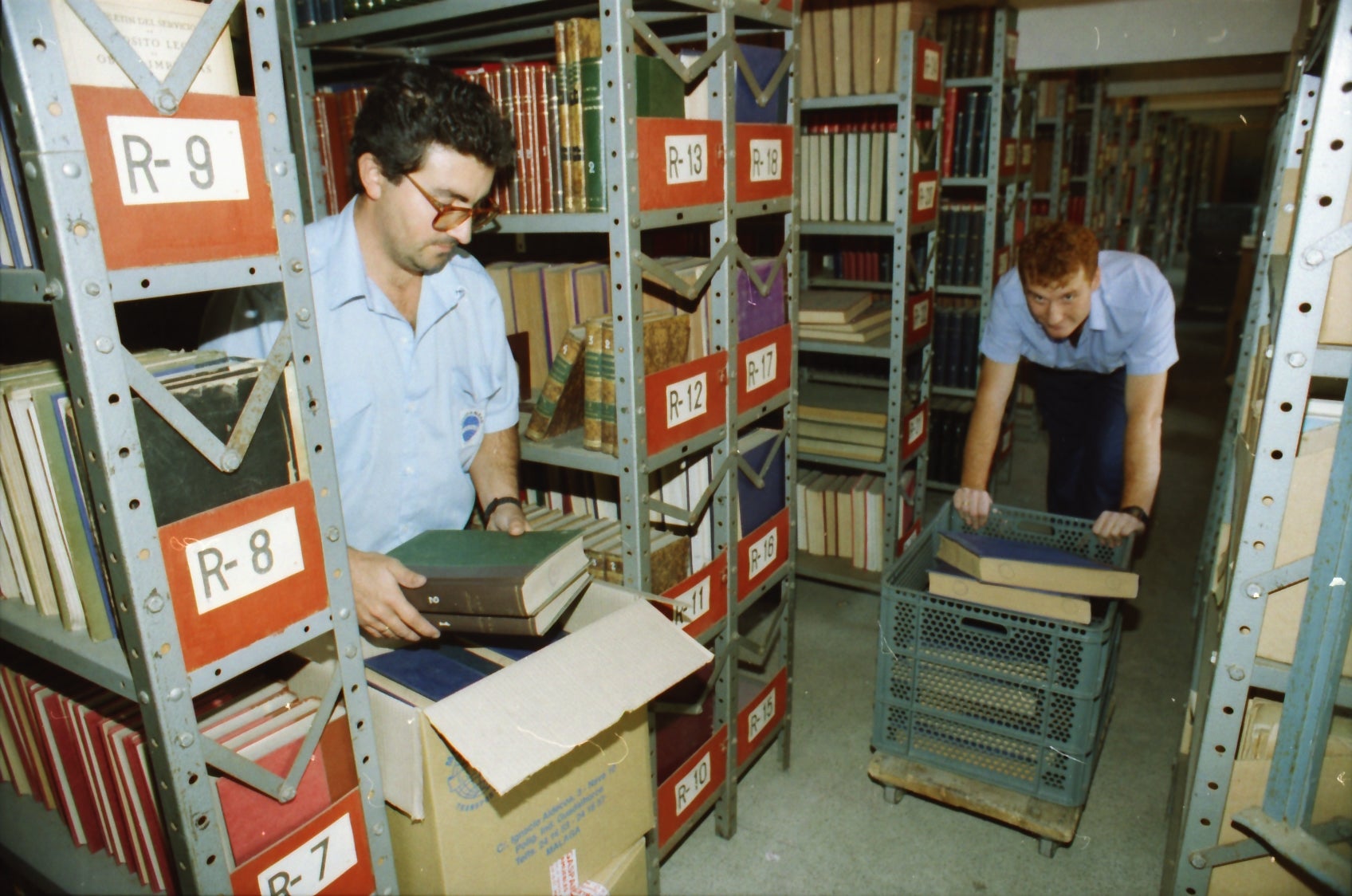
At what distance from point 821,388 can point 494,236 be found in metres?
1.86

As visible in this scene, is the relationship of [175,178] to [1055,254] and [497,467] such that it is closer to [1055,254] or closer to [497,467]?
[497,467]

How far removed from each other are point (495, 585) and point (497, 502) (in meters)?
0.56

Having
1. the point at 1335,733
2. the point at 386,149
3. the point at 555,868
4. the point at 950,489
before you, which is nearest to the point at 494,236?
the point at 386,149

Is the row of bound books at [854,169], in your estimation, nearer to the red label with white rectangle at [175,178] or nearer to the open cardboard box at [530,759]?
the open cardboard box at [530,759]

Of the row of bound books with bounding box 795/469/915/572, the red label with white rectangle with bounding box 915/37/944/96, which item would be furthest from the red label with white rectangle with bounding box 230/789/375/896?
the red label with white rectangle with bounding box 915/37/944/96

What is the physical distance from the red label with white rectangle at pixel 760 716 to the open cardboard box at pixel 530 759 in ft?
2.43

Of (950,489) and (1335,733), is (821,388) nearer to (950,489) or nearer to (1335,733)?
(950,489)

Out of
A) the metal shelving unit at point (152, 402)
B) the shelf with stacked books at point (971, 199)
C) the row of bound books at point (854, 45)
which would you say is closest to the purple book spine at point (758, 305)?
the metal shelving unit at point (152, 402)

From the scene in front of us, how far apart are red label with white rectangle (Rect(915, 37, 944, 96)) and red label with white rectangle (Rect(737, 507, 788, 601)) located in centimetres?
179

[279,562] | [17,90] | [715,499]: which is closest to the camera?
[17,90]

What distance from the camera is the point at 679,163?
5.34 ft

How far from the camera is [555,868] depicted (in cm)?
143

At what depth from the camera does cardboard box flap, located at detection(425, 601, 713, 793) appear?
1.07 m

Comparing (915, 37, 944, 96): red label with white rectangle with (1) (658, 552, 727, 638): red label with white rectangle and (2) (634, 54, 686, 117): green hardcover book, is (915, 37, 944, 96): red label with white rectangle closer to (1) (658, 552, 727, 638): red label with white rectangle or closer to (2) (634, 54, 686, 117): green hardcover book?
(2) (634, 54, 686, 117): green hardcover book
